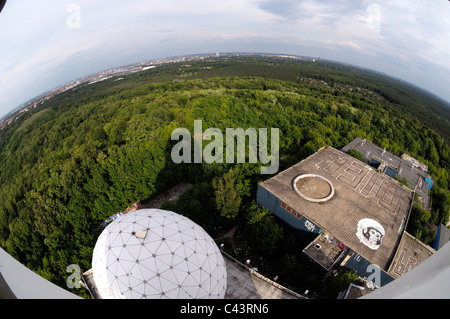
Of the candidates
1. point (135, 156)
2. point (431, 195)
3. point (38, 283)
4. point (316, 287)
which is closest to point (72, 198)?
point (135, 156)

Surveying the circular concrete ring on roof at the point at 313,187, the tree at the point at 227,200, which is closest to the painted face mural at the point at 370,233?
the circular concrete ring on roof at the point at 313,187

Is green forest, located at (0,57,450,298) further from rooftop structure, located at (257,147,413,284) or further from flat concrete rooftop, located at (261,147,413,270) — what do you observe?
flat concrete rooftop, located at (261,147,413,270)

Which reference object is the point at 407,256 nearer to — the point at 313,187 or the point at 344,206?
the point at 344,206

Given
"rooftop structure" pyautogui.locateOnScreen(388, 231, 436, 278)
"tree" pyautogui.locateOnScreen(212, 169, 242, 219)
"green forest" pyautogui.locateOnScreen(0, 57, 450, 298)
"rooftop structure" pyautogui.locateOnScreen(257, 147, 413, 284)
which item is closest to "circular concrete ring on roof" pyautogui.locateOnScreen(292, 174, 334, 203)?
"rooftop structure" pyautogui.locateOnScreen(257, 147, 413, 284)

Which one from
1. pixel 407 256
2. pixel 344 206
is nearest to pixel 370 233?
pixel 344 206

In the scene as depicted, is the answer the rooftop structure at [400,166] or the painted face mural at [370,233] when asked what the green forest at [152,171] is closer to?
the rooftop structure at [400,166]

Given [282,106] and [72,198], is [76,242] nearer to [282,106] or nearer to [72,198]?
[72,198]
